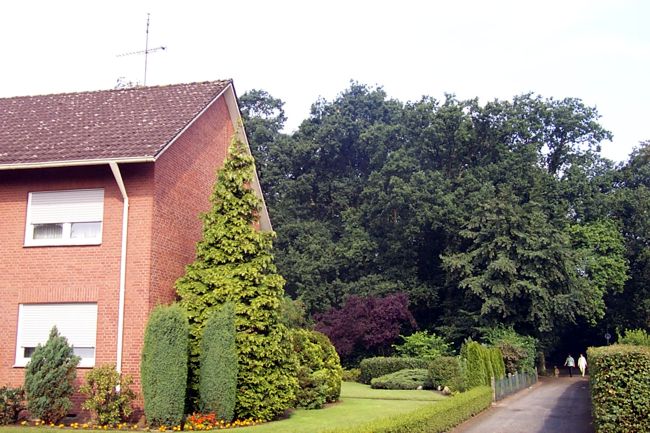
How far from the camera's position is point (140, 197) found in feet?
54.1

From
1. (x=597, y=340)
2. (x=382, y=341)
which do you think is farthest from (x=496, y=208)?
(x=597, y=340)

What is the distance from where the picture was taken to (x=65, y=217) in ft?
55.5

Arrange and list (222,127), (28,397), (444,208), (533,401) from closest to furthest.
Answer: (28,397)
(222,127)
(533,401)
(444,208)

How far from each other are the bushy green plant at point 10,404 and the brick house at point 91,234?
32.0 inches

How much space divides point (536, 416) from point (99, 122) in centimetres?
1624

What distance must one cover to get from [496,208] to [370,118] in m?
18.9

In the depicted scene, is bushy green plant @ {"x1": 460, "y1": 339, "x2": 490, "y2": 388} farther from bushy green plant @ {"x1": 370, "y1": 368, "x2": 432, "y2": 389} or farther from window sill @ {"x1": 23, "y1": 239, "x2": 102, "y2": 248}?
window sill @ {"x1": 23, "y1": 239, "x2": 102, "y2": 248}

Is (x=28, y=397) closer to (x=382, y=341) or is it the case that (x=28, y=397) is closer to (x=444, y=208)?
(x=382, y=341)

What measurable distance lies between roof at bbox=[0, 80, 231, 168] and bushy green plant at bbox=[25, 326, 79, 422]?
15.8ft

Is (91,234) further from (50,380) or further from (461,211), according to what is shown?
(461,211)

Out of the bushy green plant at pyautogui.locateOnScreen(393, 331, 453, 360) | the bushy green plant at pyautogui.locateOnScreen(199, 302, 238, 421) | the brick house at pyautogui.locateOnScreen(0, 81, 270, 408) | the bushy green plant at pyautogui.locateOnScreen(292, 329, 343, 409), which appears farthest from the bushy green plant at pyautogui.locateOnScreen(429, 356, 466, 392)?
the brick house at pyautogui.locateOnScreen(0, 81, 270, 408)

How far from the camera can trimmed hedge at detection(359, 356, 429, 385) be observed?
35016 mm

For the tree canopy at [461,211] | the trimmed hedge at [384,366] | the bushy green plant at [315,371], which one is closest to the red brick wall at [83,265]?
the bushy green plant at [315,371]

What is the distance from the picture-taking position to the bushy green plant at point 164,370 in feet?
47.8
